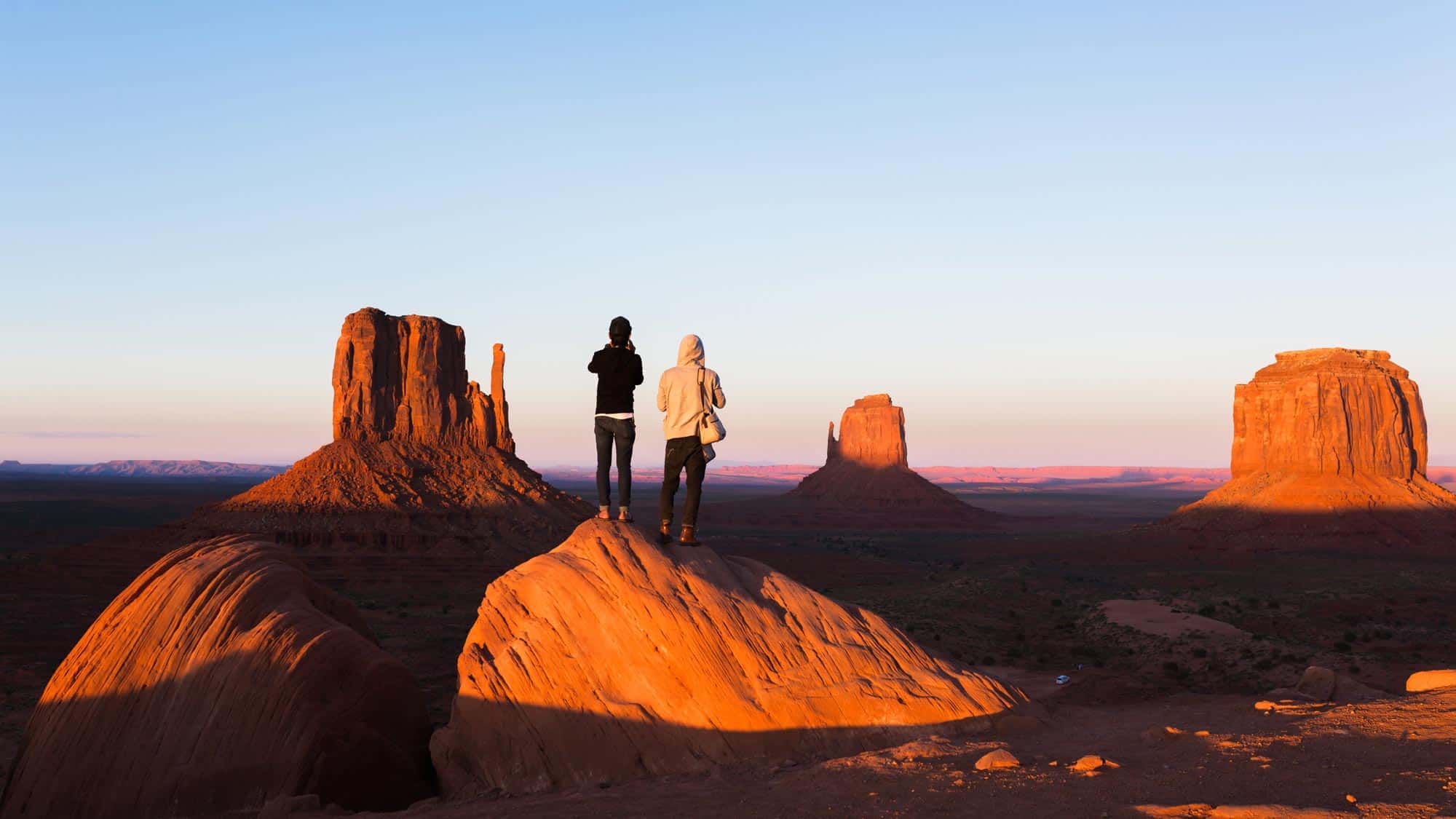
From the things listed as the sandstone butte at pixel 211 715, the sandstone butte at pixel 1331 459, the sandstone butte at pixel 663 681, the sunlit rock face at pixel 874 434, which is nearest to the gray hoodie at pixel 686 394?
the sandstone butte at pixel 663 681

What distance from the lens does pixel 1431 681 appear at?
40.0 ft

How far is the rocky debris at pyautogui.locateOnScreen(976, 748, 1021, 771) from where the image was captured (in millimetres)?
8578

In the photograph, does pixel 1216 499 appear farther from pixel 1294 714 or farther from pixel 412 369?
pixel 1294 714

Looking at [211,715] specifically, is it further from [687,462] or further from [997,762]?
[997,762]

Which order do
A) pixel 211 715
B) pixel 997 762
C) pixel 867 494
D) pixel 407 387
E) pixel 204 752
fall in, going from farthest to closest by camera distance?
1. pixel 867 494
2. pixel 407 387
3. pixel 211 715
4. pixel 204 752
5. pixel 997 762

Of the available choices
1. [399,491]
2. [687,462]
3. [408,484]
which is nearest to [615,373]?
[687,462]

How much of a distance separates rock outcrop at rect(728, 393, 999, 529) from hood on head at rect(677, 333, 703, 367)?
105m

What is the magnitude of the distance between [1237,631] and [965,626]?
894cm

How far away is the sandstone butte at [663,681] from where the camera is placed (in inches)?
407

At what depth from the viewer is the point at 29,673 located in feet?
84.1

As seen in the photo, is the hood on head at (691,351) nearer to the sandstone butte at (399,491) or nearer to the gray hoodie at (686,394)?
the gray hoodie at (686,394)

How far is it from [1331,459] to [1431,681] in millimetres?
74295

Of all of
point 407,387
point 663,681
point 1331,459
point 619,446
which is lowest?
point 663,681

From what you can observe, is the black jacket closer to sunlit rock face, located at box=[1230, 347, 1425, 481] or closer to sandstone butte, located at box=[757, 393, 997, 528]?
sunlit rock face, located at box=[1230, 347, 1425, 481]
